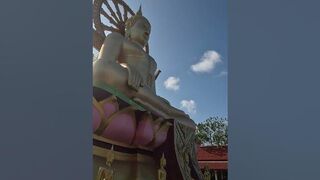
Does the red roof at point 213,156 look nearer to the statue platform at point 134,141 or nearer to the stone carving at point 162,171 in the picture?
the statue platform at point 134,141

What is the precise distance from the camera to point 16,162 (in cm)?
58

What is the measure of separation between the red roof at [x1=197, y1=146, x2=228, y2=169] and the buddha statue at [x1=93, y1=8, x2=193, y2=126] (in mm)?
6798

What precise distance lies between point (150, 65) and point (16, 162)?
467cm

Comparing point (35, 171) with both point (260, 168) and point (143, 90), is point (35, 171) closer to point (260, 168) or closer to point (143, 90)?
point (260, 168)

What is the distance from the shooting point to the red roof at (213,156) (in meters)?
11.7

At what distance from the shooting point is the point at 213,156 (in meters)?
12.4

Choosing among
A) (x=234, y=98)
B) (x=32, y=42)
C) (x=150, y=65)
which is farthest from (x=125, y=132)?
(x=32, y=42)

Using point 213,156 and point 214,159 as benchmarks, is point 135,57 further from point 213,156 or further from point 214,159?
point 213,156

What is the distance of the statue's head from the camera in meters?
5.27

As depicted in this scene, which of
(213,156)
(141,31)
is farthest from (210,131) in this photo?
(141,31)

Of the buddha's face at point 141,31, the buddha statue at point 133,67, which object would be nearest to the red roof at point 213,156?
the buddha statue at point 133,67

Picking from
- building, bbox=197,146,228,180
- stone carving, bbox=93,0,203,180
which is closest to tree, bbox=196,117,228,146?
building, bbox=197,146,228,180

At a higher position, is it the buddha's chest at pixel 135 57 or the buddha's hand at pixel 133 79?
the buddha's chest at pixel 135 57

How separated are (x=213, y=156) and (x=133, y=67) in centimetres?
820
